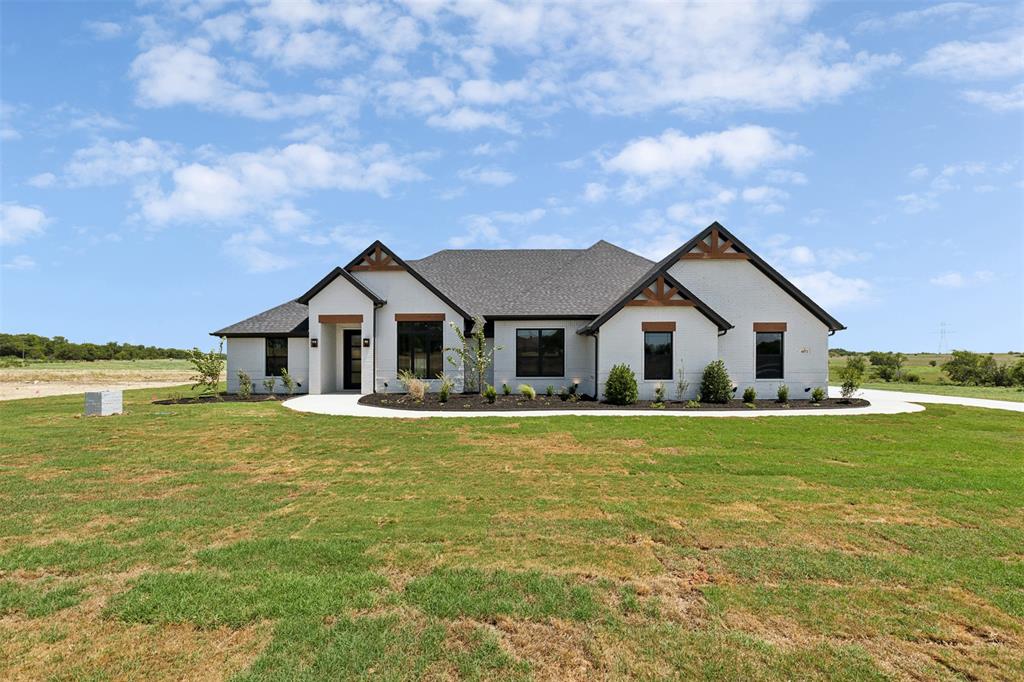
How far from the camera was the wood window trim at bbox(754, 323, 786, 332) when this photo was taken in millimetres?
21383

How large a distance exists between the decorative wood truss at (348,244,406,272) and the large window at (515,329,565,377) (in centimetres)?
652

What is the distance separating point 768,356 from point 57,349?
120 metres

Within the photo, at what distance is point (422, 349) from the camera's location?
880 inches

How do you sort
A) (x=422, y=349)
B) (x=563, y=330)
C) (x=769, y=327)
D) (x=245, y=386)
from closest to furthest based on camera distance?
(x=769, y=327) → (x=245, y=386) → (x=563, y=330) → (x=422, y=349)

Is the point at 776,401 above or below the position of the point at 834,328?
below

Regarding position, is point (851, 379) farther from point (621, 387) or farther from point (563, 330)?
point (563, 330)

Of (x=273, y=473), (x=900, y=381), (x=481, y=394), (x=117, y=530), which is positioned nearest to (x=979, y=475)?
(x=273, y=473)

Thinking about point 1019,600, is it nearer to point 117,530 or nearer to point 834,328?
point 117,530

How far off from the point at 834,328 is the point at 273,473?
22.5 meters

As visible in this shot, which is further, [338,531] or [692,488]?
[692,488]

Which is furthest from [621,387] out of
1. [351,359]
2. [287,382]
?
[287,382]

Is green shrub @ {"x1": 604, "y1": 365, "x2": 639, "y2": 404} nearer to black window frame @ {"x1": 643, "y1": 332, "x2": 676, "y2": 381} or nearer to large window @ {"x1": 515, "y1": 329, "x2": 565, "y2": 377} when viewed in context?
black window frame @ {"x1": 643, "y1": 332, "x2": 676, "y2": 381}

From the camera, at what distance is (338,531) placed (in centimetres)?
576

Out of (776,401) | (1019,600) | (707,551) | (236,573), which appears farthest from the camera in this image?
(776,401)
